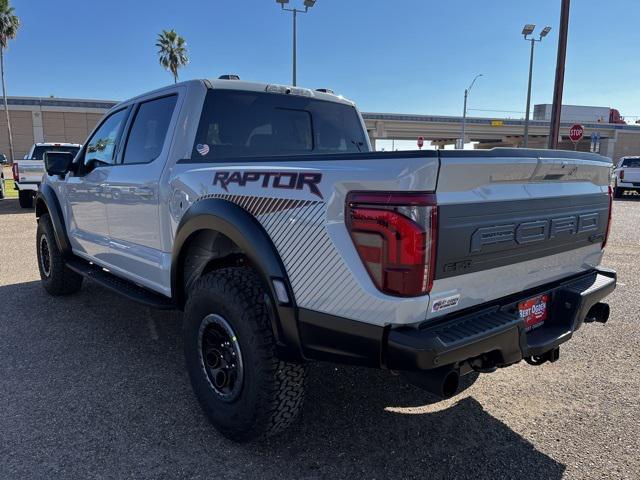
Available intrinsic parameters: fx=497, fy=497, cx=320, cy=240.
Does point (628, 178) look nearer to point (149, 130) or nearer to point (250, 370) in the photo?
point (149, 130)

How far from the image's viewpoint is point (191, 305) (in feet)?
9.16

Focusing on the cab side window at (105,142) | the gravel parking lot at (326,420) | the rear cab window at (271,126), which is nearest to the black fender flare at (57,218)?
the cab side window at (105,142)

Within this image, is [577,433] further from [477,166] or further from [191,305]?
[191,305]

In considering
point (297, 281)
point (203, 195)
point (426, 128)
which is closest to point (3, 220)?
point (203, 195)

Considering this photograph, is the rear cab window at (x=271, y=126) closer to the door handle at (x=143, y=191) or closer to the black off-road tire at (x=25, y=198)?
the door handle at (x=143, y=191)

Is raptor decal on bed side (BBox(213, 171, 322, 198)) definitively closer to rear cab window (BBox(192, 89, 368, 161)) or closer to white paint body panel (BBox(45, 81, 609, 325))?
white paint body panel (BBox(45, 81, 609, 325))

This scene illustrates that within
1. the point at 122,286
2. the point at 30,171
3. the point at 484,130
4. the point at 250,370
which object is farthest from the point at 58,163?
the point at 484,130

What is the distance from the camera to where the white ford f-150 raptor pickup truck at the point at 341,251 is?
1.92 m

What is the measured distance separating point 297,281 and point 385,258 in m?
0.48

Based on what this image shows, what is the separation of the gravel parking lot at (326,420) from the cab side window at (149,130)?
1.52 metres

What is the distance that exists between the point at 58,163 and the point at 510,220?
4.14 m

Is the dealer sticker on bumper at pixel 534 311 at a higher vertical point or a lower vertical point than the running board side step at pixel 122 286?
higher

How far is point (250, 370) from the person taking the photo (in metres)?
2.40

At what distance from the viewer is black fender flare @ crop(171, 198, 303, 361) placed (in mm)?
2258
